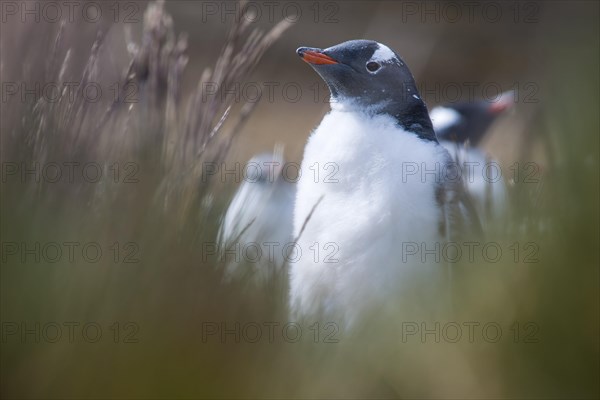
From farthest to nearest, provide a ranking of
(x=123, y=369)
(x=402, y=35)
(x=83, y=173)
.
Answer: (x=402, y=35) → (x=83, y=173) → (x=123, y=369)

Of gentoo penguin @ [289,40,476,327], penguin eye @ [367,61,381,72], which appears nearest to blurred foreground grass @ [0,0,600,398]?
gentoo penguin @ [289,40,476,327]

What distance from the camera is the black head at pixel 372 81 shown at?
214 cm

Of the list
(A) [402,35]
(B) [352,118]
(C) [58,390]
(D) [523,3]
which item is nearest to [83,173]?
(C) [58,390]

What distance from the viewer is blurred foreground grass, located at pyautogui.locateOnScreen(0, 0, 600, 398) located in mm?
783

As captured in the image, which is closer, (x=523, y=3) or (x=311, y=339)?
(x=311, y=339)

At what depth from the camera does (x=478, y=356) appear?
0.81m

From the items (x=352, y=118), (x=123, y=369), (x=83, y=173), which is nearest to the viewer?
(x=123, y=369)

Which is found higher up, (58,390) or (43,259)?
(43,259)

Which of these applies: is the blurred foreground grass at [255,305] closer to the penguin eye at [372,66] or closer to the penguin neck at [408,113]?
the penguin neck at [408,113]

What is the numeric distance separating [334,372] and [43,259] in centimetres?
33

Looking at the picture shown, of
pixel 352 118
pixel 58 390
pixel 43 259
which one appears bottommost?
pixel 58 390

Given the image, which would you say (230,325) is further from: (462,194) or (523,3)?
(523,3)

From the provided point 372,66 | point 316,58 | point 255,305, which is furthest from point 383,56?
point 255,305

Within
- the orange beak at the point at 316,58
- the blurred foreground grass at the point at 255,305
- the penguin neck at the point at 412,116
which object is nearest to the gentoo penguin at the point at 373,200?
the penguin neck at the point at 412,116
